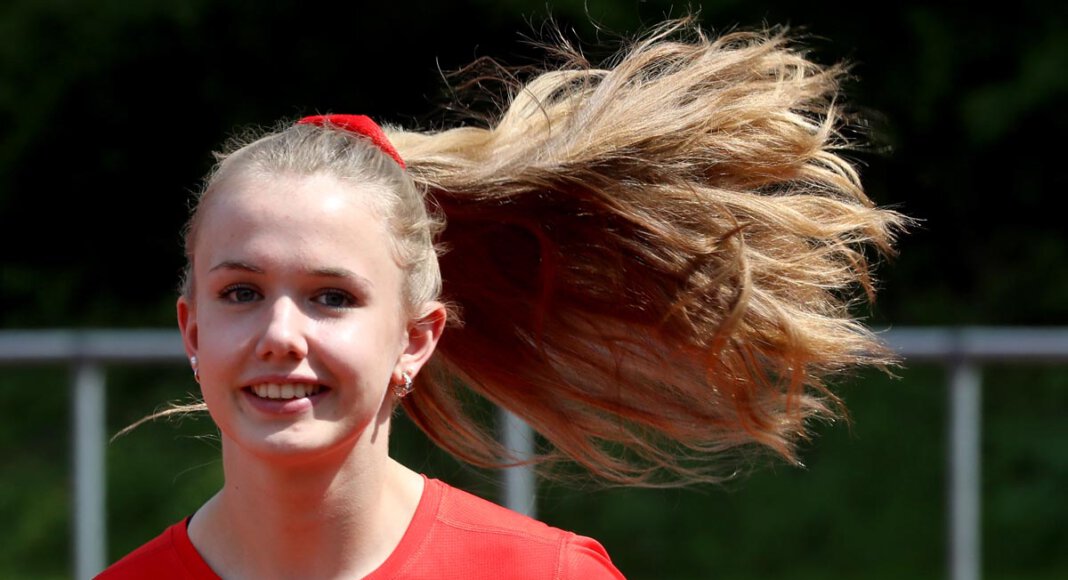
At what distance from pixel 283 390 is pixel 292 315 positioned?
111mm

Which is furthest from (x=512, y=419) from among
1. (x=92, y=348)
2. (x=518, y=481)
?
(x=92, y=348)

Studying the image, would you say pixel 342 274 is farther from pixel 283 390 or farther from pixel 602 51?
pixel 602 51

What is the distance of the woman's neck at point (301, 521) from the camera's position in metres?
2.41

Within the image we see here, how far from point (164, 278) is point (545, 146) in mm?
6426

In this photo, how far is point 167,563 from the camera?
246cm

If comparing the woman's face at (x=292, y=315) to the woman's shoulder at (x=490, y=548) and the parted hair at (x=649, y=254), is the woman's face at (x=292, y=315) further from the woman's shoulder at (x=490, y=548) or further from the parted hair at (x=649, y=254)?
the parted hair at (x=649, y=254)

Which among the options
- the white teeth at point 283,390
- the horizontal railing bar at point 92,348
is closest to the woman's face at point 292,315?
the white teeth at point 283,390

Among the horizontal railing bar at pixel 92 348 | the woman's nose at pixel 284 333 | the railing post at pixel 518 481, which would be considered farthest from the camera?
the horizontal railing bar at pixel 92 348

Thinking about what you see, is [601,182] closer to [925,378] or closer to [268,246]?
[268,246]

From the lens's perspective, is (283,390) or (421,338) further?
(421,338)

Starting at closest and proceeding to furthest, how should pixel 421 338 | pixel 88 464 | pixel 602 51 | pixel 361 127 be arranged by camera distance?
pixel 421 338 < pixel 361 127 < pixel 88 464 < pixel 602 51

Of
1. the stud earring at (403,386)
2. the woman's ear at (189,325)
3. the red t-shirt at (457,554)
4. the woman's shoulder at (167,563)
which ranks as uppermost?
the woman's ear at (189,325)

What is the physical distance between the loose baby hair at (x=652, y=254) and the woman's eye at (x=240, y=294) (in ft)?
1.96

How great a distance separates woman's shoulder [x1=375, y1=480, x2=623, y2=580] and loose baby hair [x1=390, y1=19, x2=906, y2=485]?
0.44 m
